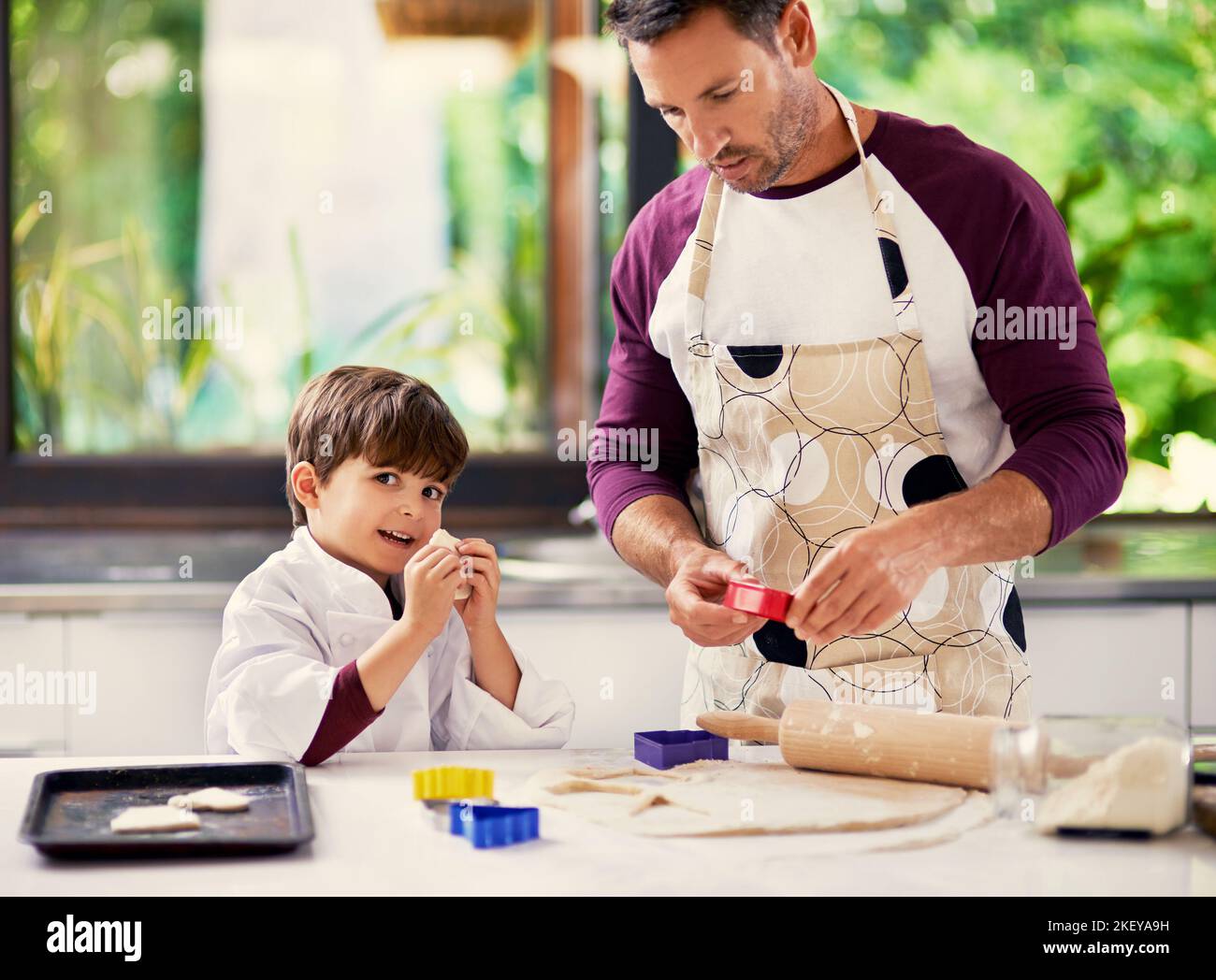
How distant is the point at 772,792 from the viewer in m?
1.12

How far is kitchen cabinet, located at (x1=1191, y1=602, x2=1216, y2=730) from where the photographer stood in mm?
2141

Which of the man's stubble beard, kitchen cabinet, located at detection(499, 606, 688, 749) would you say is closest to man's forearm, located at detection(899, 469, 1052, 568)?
the man's stubble beard

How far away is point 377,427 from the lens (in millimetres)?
1477

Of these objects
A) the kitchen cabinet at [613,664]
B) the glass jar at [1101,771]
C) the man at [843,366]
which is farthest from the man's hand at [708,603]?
the kitchen cabinet at [613,664]

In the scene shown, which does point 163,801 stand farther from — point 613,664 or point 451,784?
point 613,664

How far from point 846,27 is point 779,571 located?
1683 mm

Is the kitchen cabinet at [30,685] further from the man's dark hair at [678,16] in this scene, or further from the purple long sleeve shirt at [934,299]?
the man's dark hair at [678,16]

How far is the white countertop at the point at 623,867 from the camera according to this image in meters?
0.90

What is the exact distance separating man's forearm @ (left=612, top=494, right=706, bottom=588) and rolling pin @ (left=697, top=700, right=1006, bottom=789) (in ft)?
0.97

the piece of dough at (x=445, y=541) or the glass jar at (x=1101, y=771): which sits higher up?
the piece of dough at (x=445, y=541)

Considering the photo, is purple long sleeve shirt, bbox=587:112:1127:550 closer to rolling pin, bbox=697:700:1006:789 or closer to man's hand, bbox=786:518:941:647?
man's hand, bbox=786:518:941:647

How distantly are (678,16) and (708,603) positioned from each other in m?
0.57

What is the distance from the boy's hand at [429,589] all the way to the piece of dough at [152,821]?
0.32 meters
